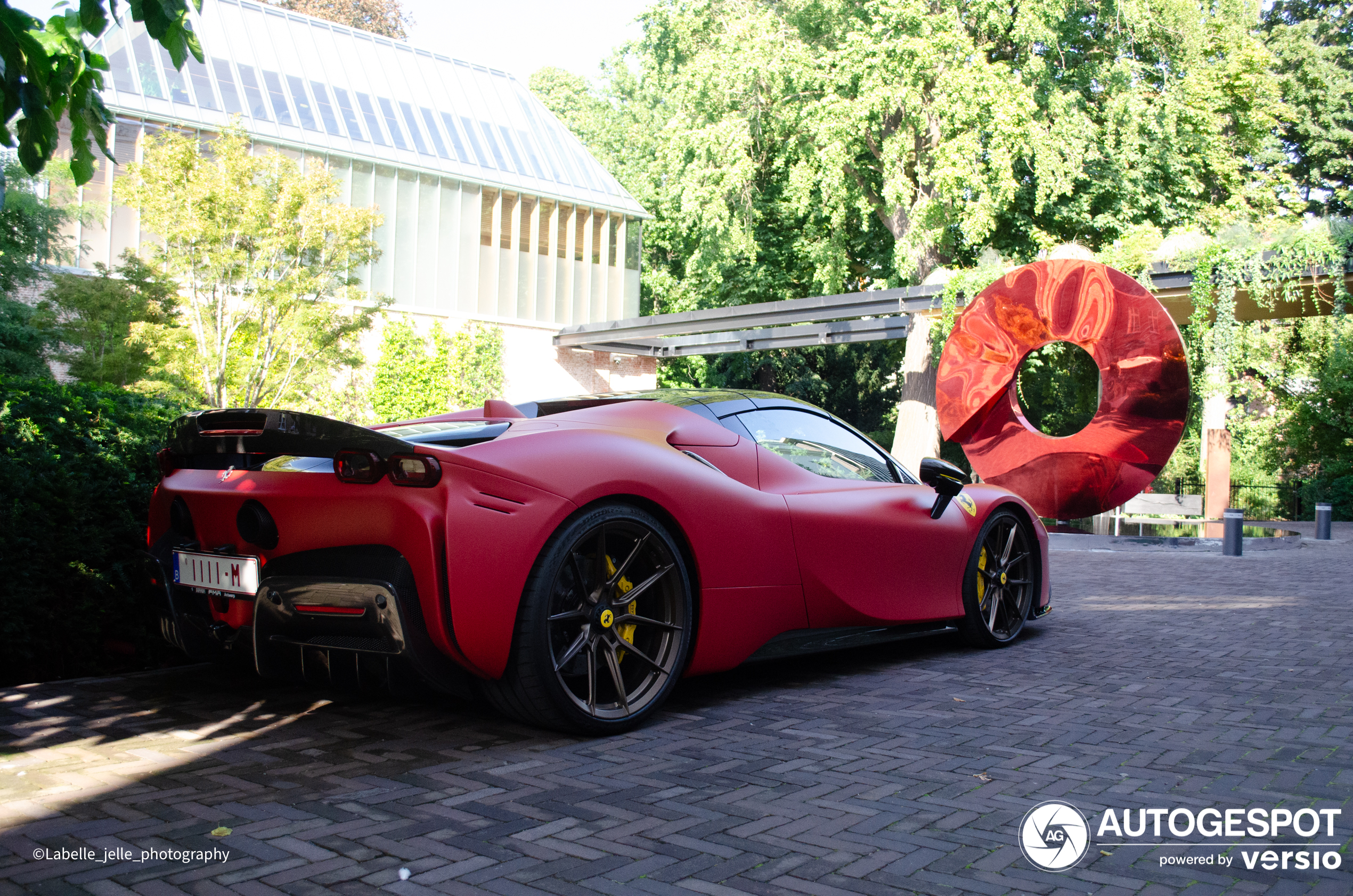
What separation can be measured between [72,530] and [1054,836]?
13.0 feet

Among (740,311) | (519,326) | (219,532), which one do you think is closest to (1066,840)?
(219,532)

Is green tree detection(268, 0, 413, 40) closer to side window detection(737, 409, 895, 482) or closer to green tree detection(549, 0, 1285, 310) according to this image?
green tree detection(549, 0, 1285, 310)

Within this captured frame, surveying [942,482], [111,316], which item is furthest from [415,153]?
[942,482]

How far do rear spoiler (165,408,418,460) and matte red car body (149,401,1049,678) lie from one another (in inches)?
3.7

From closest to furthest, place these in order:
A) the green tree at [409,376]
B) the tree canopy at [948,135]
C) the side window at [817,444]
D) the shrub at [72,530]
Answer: the shrub at [72,530] → the side window at [817,444] → the tree canopy at [948,135] → the green tree at [409,376]

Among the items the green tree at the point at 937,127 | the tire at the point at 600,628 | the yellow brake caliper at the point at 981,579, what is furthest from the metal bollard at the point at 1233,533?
the tire at the point at 600,628

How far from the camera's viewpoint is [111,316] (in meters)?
18.5

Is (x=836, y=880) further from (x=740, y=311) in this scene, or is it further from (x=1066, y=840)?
(x=740, y=311)

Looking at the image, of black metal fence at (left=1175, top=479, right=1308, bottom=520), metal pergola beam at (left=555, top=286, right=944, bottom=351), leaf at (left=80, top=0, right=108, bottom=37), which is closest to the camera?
leaf at (left=80, top=0, right=108, bottom=37)

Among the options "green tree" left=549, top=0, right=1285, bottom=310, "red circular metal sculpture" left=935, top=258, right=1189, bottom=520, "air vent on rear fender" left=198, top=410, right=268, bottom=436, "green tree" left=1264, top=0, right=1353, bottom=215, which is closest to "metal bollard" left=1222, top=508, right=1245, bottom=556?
"red circular metal sculpture" left=935, top=258, right=1189, bottom=520

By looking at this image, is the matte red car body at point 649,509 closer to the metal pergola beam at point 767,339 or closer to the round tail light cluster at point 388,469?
the round tail light cluster at point 388,469

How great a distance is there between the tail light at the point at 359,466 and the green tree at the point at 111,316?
16.7m

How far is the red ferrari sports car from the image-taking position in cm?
332

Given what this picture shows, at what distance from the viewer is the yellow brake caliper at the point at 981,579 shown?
562 cm
